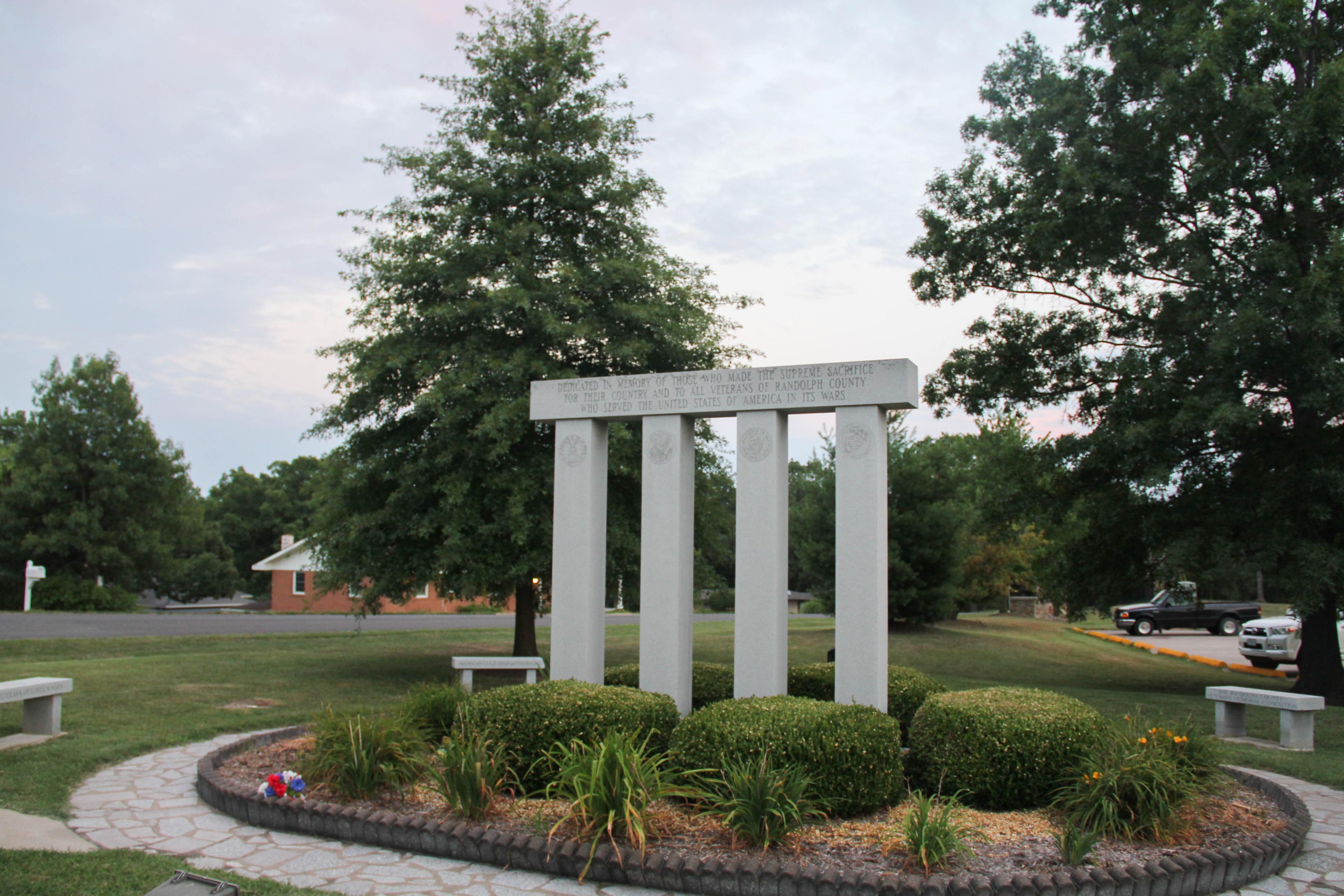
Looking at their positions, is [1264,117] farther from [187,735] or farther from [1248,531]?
[187,735]

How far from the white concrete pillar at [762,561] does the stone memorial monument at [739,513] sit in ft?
0.04

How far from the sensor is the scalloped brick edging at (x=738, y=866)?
4.81 m

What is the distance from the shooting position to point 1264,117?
13.0 metres

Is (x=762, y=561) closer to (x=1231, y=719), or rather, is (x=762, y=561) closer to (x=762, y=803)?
(x=762, y=803)

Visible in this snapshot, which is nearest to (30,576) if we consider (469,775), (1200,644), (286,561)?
(286,561)

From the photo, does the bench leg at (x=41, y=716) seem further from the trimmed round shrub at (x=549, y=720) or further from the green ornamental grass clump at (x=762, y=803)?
the green ornamental grass clump at (x=762, y=803)

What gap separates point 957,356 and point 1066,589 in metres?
4.98

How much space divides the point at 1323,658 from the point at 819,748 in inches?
506

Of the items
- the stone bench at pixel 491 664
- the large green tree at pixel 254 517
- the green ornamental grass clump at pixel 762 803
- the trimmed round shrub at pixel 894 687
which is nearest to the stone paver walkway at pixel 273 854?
the green ornamental grass clump at pixel 762 803

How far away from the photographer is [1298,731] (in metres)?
10.0

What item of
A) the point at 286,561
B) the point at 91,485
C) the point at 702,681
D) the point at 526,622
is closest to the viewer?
the point at 702,681

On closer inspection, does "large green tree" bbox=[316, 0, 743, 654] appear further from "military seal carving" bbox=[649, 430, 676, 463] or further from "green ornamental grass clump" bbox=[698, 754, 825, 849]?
"green ornamental grass clump" bbox=[698, 754, 825, 849]

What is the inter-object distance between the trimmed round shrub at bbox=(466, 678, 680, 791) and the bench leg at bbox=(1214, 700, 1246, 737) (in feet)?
24.1

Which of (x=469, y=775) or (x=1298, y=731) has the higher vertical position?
(x=469, y=775)
